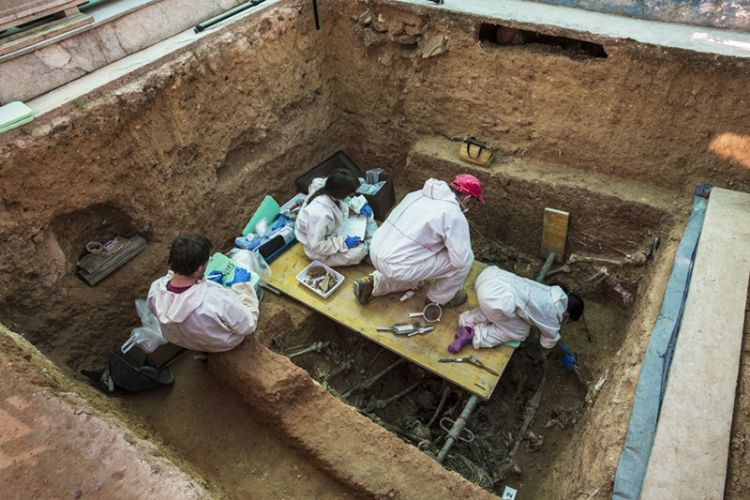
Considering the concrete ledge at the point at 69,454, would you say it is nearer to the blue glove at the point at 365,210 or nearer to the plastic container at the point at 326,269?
the plastic container at the point at 326,269

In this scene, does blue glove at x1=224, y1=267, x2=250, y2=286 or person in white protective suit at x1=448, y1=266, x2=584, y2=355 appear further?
blue glove at x1=224, y1=267, x2=250, y2=286

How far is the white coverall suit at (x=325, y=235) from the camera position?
4863 millimetres

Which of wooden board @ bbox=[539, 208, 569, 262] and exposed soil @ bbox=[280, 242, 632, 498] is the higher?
wooden board @ bbox=[539, 208, 569, 262]

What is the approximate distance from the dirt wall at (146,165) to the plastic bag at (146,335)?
0.33 meters

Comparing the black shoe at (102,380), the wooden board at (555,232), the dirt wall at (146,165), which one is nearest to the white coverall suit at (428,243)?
the wooden board at (555,232)

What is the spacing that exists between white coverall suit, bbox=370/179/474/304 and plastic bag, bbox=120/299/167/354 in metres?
1.96

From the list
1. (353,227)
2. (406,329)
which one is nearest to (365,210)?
(353,227)

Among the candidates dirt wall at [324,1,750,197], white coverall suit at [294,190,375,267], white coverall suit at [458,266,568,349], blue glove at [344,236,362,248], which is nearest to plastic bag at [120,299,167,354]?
white coverall suit at [294,190,375,267]

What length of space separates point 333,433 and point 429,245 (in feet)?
5.79

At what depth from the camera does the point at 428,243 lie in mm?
4461

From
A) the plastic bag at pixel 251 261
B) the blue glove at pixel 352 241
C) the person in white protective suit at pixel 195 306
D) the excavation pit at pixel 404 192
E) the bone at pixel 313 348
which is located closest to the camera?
the person in white protective suit at pixel 195 306

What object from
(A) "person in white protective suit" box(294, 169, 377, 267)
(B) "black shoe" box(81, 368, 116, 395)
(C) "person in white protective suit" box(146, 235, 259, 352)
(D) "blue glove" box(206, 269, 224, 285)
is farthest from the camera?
(A) "person in white protective suit" box(294, 169, 377, 267)

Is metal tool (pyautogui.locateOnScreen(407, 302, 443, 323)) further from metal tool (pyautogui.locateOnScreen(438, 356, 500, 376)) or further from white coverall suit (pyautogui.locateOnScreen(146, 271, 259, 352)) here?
white coverall suit (pyautogui.locateOnScreen(146, 271, 259, 352))

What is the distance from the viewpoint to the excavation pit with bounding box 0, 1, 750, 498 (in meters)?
3.62
